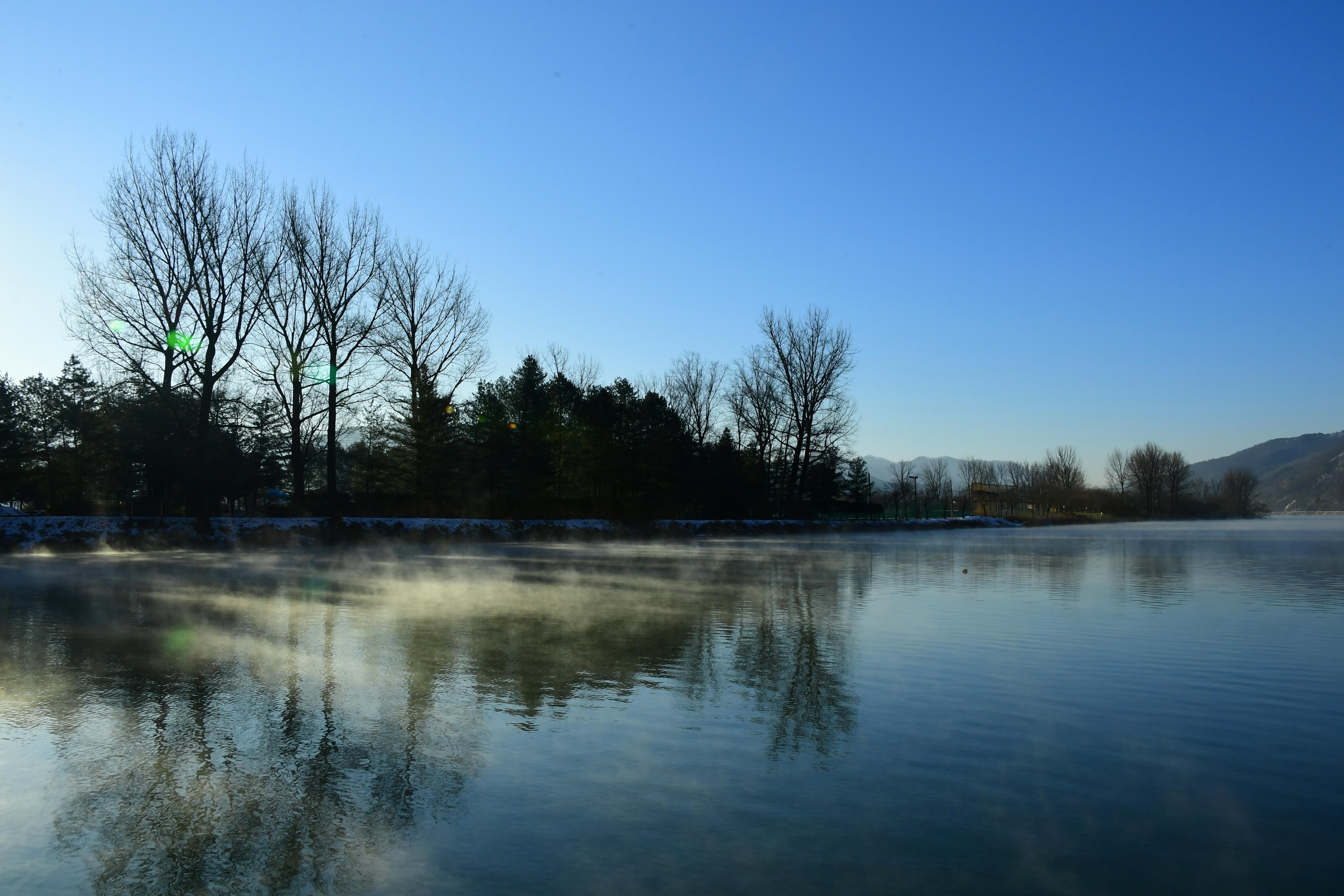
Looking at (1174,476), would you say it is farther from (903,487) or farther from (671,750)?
(671,750)

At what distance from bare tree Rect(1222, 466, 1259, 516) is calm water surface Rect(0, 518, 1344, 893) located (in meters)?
163

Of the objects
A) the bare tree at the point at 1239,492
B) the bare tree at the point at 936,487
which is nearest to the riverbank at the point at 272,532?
the bare tree at the point at 936,487

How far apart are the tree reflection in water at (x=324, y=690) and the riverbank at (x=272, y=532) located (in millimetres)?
14056

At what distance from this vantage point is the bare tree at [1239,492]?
150 meters

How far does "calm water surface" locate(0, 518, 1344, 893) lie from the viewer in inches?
150

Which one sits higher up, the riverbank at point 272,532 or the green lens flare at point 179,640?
the riverbank at point 272,532

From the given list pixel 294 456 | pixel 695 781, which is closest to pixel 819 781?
pixel 695 781

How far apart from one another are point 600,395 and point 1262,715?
5644 centimetres

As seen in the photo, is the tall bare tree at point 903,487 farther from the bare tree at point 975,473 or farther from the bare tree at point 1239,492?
the bare tree at point 1239,492

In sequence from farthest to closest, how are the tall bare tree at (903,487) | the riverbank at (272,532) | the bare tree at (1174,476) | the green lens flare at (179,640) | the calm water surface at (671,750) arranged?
the bare tree at (1174,476) < the tall bare tree at (903,487) < the riverbank at (272,532) < the green lens flare at (179,640) < the calm water surface at (671,750)

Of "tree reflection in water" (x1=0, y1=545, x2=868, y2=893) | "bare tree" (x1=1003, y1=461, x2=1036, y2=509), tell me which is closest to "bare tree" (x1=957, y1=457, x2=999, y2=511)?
"bare tree" (x1=1003, y1=461, x2=1036, y2=509)

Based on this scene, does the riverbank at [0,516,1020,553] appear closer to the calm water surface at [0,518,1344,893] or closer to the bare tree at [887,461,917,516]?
the calm water surface at [0,518,1344,893]

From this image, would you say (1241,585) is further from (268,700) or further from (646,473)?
(646,473)

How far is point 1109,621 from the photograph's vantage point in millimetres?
11586
